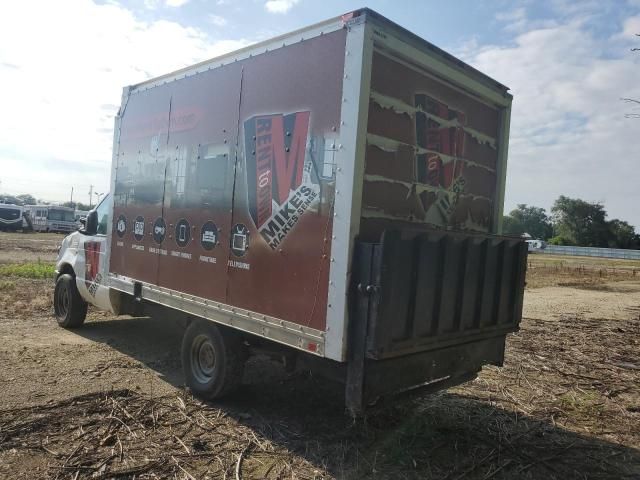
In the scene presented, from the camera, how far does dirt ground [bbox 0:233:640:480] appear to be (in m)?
3.90

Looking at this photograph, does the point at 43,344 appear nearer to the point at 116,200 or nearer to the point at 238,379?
the point at 116,200

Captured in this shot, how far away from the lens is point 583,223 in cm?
7769

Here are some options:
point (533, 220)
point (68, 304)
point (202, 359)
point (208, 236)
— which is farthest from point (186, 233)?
point (533, 220)

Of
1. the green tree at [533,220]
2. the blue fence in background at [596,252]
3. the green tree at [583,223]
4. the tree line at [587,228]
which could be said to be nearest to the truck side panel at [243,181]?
the blue fence in background at [596,252]

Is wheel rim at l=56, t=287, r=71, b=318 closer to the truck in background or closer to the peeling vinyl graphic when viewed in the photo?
the peeling vinyl graphic

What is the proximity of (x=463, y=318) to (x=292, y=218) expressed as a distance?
1.69 meters

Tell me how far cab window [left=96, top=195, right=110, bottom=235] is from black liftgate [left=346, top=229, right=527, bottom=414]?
4634mm

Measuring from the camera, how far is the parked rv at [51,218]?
44156mm

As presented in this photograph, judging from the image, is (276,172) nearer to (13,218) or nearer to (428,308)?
(428,308)

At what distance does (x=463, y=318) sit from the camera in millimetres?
4375

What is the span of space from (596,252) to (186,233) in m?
61.1

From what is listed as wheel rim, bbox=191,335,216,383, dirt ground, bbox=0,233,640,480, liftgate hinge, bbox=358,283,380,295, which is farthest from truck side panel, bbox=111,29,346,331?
dirt ground, bbox=0,233,640,480

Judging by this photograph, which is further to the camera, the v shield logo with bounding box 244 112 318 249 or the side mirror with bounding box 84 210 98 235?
the side mirror with bounding box 84 210 98 235

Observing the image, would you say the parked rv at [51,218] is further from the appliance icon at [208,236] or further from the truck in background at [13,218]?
the appliance icon at [208,236]
